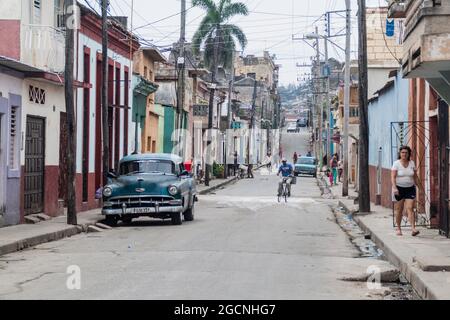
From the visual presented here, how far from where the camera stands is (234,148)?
268 feet

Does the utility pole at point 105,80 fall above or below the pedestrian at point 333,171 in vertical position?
above

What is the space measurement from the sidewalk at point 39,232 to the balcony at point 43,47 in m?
4.02

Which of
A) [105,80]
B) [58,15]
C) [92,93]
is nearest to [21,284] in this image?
[58,15]

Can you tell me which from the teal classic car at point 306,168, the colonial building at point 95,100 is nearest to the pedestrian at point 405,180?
the colonial building at point 95,100

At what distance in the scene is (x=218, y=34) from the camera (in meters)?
61.2

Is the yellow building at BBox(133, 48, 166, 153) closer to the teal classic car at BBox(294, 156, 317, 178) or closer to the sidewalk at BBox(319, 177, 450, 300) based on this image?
the sidewalk at BBox(319, 177, 450, 300)

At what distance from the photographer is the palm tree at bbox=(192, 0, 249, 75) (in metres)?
59.5

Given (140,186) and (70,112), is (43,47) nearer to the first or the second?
(70,112)

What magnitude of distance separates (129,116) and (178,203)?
1459cm

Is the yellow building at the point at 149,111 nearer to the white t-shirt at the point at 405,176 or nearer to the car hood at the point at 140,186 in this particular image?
the car hood at the point at 140,186

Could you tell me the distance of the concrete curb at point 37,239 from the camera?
16384mm

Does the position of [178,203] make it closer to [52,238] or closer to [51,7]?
[52,238]

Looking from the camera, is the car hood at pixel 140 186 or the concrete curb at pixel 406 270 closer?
the concrete curb at pixel 406 270
